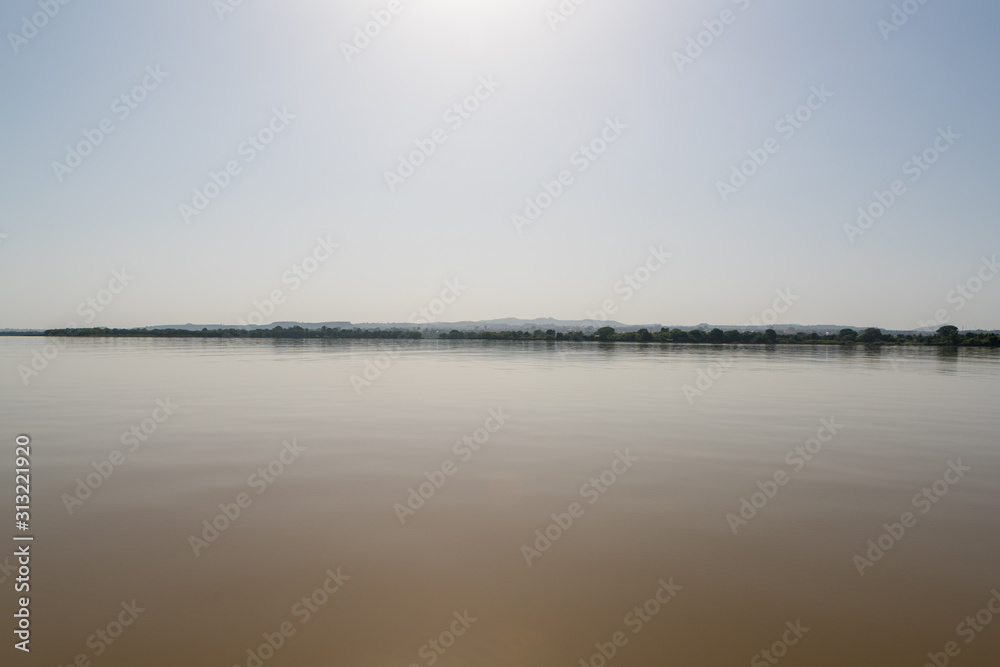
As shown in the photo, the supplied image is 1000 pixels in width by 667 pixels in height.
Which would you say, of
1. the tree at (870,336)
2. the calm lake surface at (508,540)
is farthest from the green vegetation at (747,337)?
the calm lake surface at (508,540)

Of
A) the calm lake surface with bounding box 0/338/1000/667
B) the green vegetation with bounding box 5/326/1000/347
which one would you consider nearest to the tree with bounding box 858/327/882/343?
the green vegetation with bounding box 5/326/1000/347

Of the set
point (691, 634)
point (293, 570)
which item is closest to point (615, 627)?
point (691, 634)

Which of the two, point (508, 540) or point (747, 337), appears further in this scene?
point (747, 337)

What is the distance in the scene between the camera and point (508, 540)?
7.82m

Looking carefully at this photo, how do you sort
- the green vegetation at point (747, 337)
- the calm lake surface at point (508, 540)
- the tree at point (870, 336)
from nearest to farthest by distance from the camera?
the calm lake surface at point (508, 540) → the green vegetation at point (747, 337) → the tree at point (870, 336)

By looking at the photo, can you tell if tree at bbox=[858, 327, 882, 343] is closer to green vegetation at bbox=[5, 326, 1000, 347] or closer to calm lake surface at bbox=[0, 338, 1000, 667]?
green vegetation at bbox=[5, 326, 1000, 347]

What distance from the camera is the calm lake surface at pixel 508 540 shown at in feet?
18.0

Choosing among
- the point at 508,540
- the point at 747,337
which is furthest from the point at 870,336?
the point at 508,540

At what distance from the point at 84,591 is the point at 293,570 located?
2.14m

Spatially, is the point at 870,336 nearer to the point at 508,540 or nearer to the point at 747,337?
the point at 747,337

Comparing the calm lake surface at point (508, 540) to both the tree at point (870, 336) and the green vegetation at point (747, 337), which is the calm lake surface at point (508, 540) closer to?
the green vegetation at point (747, 337)

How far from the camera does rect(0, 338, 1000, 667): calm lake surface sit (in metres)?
5.50

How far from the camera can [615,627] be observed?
226 inches

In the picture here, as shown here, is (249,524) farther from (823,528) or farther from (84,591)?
(823,528)
